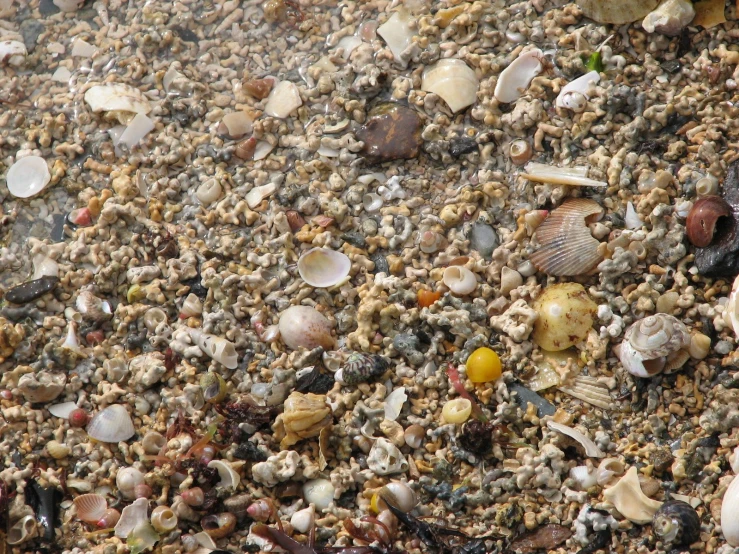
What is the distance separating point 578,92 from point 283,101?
1690 millimetres

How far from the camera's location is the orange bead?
11.7 ft

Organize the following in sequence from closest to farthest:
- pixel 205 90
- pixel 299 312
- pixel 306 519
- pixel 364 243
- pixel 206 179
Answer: pixel 306 519 → pixel 299 312 → pixel 364 243 → pixel 206 179 → pixel 205 90

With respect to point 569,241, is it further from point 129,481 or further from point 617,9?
point 129,481

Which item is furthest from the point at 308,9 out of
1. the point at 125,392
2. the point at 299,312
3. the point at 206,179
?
the point at 125,392

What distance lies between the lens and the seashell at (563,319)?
3352mm

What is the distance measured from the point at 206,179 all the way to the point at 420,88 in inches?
52.9

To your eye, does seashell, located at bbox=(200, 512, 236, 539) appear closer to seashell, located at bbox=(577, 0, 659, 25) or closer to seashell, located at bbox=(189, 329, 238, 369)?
seashell, located at bbox=(189, 329, 238, 369)

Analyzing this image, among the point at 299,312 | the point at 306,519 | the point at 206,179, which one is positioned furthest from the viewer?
the point at 206,179

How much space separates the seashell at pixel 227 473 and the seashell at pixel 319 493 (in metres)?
0.32

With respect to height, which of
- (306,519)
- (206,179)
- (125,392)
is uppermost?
(206,179)

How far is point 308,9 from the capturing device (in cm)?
460

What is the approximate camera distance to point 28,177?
4.27 metres

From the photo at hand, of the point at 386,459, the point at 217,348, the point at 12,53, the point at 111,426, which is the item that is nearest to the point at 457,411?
the point at 386,459

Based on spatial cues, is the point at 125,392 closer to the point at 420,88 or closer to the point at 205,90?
the point at 205,90
